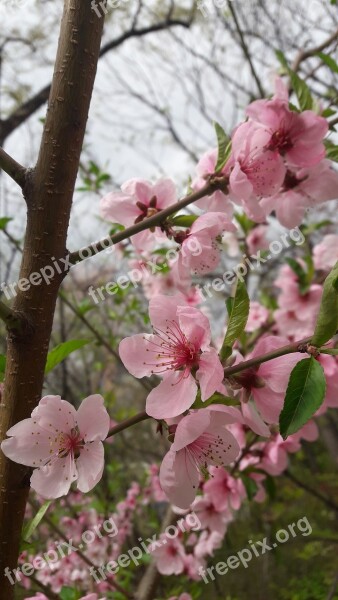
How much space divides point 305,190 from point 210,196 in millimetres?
216

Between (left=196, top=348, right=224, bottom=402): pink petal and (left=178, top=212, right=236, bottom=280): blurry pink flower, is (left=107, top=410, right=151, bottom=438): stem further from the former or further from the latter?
(left=178, top=212, right=236, bottom=280): blurry pink flower


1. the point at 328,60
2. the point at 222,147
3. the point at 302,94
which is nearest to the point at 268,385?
the point at 222,147

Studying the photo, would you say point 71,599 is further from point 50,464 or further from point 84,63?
point 84,63

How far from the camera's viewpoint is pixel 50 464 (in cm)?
70

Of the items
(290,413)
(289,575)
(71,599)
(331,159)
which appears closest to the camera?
(290,413)

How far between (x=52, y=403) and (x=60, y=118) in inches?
16.5

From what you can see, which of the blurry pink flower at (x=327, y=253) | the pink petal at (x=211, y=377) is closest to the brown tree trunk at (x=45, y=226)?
the pink petal at (x=211, y=377)

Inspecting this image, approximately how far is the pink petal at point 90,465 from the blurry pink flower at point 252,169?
0.48 m

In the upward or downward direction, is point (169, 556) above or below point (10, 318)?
below

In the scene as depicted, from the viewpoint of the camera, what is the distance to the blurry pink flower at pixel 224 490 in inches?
64.1

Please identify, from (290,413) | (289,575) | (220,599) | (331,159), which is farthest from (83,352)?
(290,413)

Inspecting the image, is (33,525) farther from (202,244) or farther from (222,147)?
(222,147)

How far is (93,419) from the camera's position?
696 mm

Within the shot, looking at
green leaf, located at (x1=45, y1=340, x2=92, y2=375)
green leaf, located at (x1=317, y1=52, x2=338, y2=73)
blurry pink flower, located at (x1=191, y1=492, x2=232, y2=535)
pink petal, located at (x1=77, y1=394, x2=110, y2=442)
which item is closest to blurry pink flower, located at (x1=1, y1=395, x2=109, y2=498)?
pink petal, located at (x1=77, y1=394, x2=110, y2=442)
